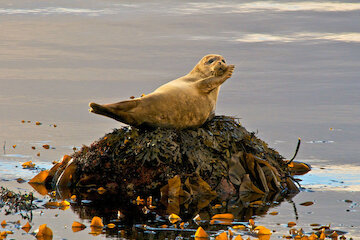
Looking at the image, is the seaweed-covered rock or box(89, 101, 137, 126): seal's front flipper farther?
the seaweed-covered rock

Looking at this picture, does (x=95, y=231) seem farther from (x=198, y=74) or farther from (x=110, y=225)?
(x=198, y=74)

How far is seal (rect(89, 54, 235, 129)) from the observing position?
9961 millimetres

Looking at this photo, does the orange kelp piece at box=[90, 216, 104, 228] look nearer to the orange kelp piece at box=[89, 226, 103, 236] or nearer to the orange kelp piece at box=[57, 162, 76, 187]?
the orange kelp piece at box=[89, 226, 103, 236]

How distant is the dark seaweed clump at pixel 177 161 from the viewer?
32.7 ft

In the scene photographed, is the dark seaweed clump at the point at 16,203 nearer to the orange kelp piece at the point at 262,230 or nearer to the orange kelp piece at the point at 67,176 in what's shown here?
the orange kelp piece at the point at 67,176

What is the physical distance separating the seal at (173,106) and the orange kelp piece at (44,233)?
7.02 feet

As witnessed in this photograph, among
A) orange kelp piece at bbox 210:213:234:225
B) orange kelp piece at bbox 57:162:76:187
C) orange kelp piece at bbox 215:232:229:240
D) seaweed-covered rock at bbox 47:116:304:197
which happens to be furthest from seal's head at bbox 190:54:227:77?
orange kelp piece at bbox 215:232:229:240

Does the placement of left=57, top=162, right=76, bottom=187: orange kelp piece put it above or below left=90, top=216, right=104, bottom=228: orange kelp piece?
below

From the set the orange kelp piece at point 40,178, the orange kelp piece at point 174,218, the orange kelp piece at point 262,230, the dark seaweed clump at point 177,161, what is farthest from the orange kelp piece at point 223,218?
the orange kelp piece at point 40,178

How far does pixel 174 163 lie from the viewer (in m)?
9.98

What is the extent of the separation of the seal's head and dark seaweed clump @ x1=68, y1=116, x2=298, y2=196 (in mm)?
755

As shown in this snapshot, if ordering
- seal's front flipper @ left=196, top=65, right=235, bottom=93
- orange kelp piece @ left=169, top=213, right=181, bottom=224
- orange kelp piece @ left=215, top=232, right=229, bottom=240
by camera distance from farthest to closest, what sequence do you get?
seal's front flipper @ left=196, top=65, right=235, bottom=93, orange kelp piece @ left=169, top=213, right=181, bottom=224, orange kelp piece @ left=215, top=232, right=229, bottom=240

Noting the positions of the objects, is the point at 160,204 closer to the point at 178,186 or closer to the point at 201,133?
the point at 178,186

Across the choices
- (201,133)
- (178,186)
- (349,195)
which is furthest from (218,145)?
(349,195)
